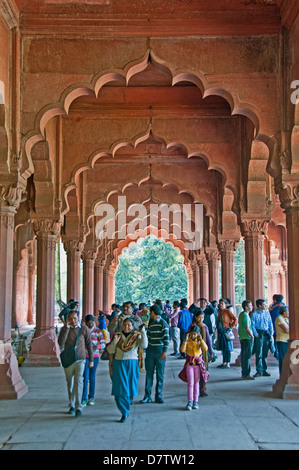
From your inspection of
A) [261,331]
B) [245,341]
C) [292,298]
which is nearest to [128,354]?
[292,298]

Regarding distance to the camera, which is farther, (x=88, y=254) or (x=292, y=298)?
(x=88, y=254)

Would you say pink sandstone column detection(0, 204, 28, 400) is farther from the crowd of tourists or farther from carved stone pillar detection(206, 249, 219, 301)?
carved stone pillar detection(206, 249, 219, 301)

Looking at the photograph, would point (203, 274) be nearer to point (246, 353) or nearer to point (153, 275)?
point (246, 353)

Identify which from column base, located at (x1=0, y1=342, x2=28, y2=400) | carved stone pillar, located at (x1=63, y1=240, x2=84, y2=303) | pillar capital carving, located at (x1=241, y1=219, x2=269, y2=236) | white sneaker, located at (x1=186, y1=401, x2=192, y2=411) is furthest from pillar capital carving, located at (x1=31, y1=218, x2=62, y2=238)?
white sneaker, located at (x1=186, y1=401, x2=192, y2=411)

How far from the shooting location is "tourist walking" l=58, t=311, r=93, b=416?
22.4 feet

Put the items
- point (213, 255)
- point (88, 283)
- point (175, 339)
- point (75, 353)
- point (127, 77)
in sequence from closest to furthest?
1. point (75, 353)
2. point (127, 77)
3. point (175, 339)
4. point (88, 283)
5. point (213, 255)

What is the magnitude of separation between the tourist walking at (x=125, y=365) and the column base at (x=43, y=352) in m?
5.43

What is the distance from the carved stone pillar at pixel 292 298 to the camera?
26.0 feet

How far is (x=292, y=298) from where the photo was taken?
8.25 meters

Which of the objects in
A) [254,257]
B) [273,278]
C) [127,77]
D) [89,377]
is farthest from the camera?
[273,278]

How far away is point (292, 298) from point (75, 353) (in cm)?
352

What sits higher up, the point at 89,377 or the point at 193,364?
the point at 193,364

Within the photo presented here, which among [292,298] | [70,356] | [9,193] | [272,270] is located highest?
[9,193]

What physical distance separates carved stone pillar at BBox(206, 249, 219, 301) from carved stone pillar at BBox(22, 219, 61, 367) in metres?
8.60
